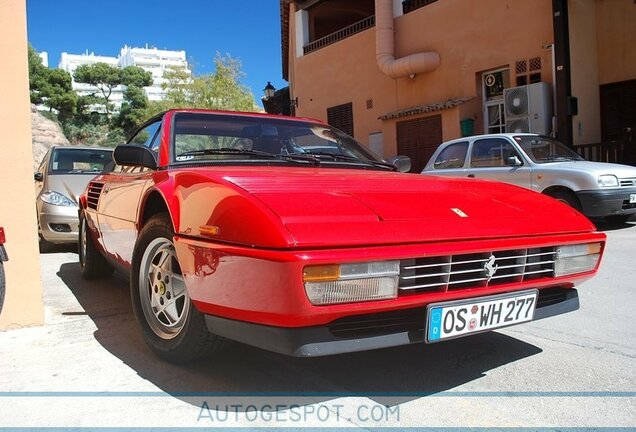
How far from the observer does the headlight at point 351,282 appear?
1.97 meters

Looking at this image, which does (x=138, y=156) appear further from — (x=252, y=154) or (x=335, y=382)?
(x=335, y=382)

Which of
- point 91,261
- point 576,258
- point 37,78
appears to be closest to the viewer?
point 576,258

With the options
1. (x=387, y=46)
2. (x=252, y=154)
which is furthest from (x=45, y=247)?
(x=387, y=46)

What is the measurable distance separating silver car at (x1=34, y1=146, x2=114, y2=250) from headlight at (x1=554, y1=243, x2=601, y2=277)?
5.28 m

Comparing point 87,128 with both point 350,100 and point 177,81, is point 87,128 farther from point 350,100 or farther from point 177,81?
point 350,100

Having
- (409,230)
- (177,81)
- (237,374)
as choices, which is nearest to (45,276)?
(237,374)

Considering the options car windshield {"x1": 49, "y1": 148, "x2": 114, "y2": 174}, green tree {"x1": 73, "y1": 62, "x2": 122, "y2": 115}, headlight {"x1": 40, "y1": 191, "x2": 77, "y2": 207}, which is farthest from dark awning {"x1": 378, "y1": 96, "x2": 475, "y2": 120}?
green tree {"x1": 73, "y1": 62, "x2": 122, "y2": 115}

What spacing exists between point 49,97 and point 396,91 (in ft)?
115

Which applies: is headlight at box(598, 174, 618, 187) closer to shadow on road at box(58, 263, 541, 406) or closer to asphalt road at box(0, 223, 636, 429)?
asphalt road at box(0, 223, 636, 429)

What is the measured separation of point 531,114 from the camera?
11.6 m

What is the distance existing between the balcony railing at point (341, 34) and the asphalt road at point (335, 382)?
14.3 metres

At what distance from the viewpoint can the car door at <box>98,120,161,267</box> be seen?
3.37 m

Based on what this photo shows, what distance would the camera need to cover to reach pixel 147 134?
161 inches

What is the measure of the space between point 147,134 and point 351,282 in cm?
266
